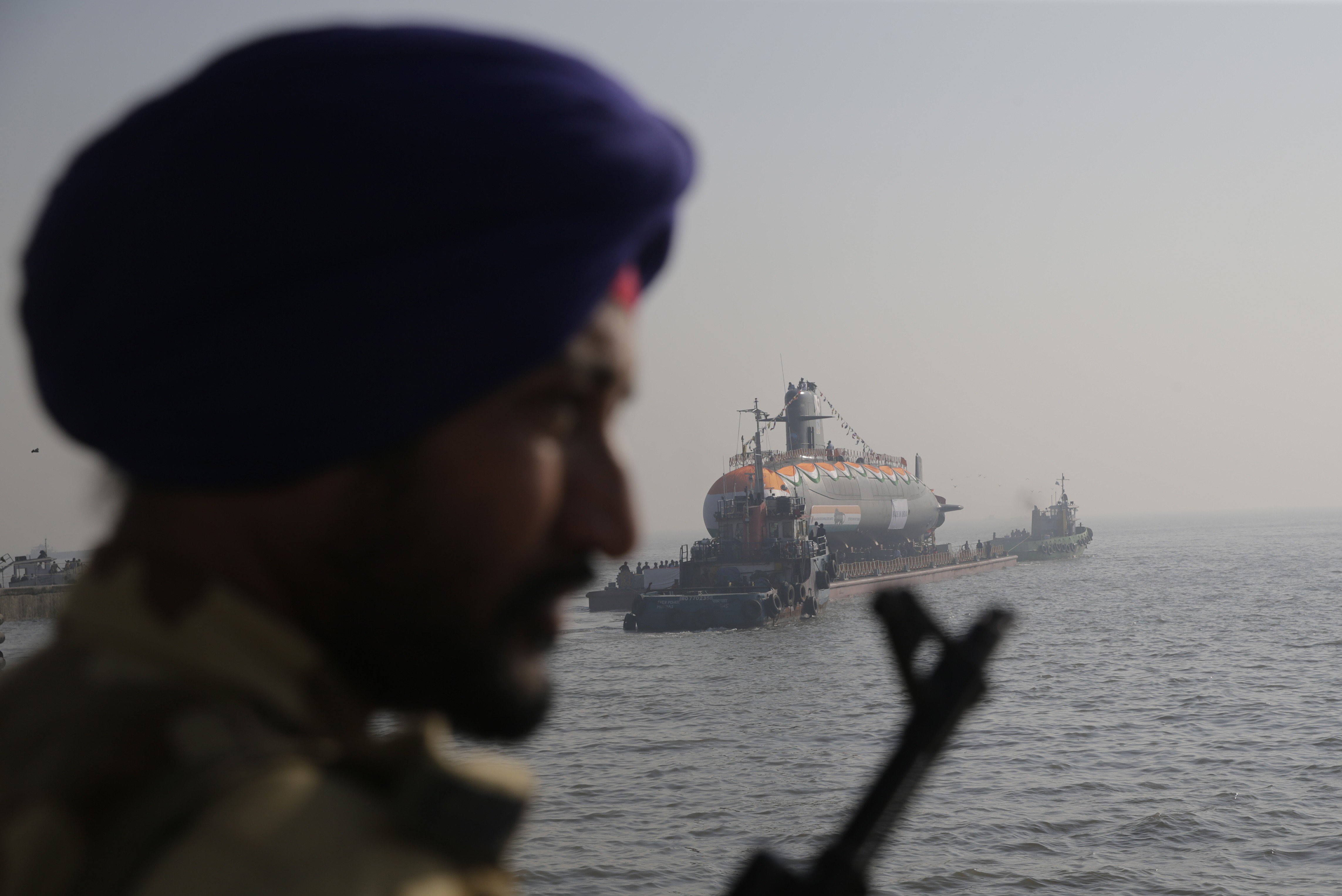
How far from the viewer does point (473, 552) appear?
100 cm

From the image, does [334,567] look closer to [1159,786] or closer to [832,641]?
[1159,786]

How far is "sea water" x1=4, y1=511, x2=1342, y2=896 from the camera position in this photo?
68.8ft

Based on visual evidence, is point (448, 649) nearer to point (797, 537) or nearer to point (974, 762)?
point (974, 762)

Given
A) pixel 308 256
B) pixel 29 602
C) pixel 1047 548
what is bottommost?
pixel 29 602

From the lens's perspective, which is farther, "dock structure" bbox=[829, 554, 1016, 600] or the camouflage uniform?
"dock structure" bbox=[829, 554, 1016, 600]

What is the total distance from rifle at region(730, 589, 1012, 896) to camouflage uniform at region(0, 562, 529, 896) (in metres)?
0.57

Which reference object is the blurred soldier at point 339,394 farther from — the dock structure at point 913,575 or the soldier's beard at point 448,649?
the dock structure at point 913,575

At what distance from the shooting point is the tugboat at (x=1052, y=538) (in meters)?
109

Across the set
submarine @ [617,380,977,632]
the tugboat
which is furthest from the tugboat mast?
the tugboat

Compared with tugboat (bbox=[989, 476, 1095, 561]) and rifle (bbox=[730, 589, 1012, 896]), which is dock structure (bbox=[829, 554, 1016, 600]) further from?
rifle (bbox=[730, 589, 1012, 896])

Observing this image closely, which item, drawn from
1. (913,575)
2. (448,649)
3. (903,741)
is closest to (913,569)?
(913,575)

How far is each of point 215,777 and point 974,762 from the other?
102 feet

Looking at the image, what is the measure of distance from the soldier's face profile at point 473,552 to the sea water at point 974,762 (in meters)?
7.63

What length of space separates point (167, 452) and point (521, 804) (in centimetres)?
50
